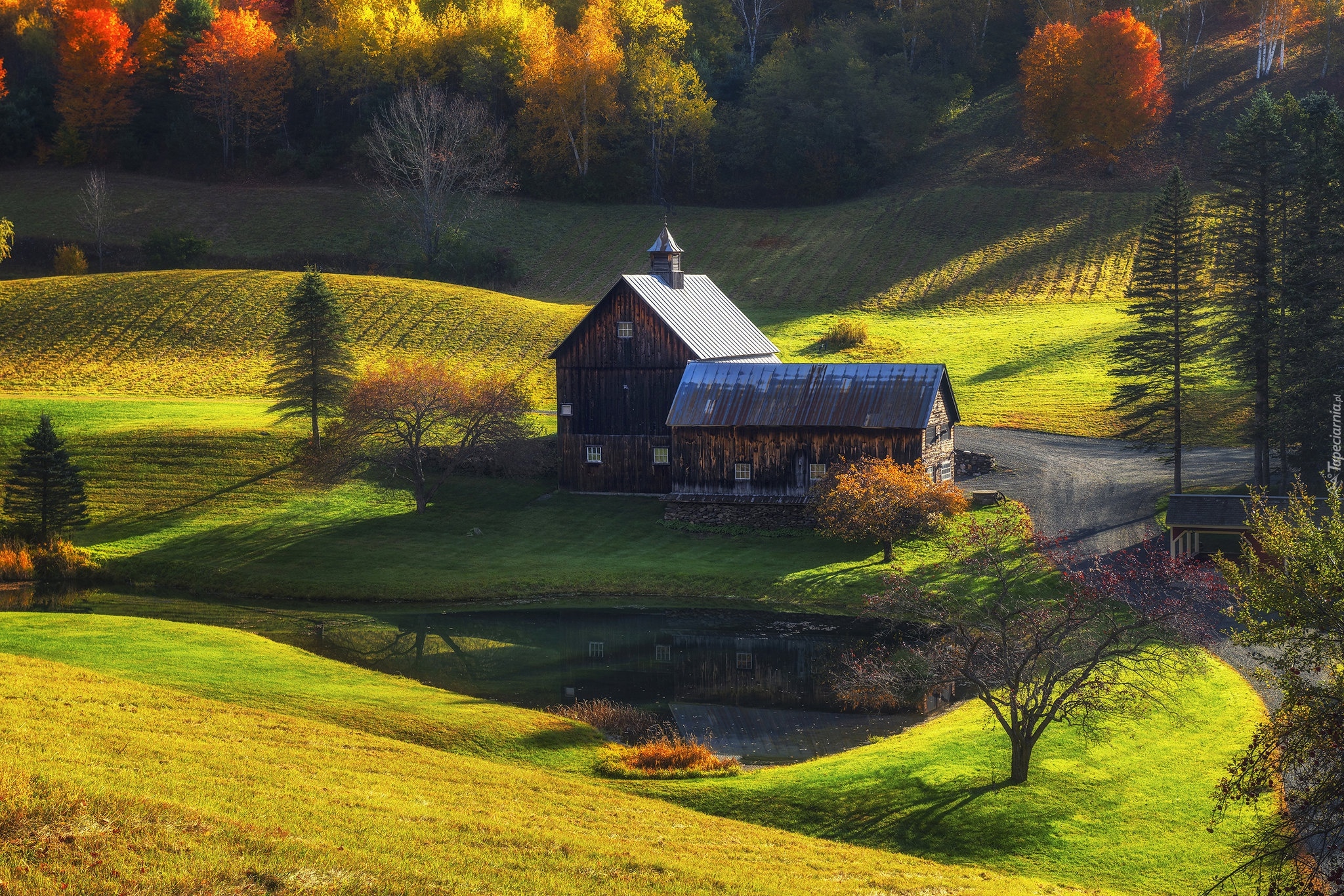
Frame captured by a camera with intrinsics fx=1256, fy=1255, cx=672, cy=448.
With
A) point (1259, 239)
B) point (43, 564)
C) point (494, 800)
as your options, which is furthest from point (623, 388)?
point (494, 800)

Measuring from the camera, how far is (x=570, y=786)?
75.7ft

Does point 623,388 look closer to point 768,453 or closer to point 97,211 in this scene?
point 768,453

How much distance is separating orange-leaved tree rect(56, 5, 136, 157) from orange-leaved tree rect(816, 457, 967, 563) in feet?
275

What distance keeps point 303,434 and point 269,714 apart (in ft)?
99.3

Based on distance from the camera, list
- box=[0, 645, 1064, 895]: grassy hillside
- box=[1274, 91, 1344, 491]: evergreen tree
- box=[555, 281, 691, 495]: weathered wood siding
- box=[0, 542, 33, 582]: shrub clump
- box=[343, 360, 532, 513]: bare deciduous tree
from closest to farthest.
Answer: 1. box=[0, 645, 1064, 895]: grassy hillside
2. box=[0, 542, 33, 582]: shrub clump
3. box=[1274, 91, 1344, 491]: evergreen tree
4. box=[343, 360, 532, 513]: bare deciduous tree
5. box=[555, 281, 691, 495]: weathered wood siding

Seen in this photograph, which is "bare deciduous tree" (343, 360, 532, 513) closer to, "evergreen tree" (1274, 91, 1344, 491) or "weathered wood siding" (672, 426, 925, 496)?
"weathered wood siding" (672, 426, 925, 496)

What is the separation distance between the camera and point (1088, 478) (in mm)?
50531

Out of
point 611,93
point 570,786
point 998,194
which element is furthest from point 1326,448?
point 611,93

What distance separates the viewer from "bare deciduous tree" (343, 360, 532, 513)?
48.7 meters

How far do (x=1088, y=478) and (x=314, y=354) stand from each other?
106ft

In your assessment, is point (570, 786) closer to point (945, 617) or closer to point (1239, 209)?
point (945, 617)

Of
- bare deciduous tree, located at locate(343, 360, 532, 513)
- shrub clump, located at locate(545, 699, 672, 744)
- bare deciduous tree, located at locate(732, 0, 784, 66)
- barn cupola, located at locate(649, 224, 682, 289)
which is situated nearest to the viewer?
shrub clump, located at locate(545, 699, 672, 744)

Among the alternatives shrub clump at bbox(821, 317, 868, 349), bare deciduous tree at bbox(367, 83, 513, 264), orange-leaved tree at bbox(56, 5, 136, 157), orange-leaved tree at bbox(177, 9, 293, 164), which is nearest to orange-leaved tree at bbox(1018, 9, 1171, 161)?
shrub clump at bbox(821, 317, 868, 349)

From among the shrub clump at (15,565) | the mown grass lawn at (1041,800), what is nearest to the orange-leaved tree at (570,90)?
the shrub clump at (15,565)
